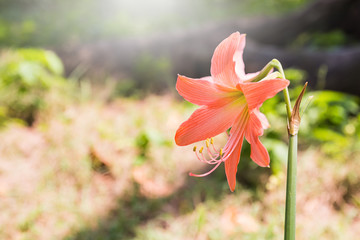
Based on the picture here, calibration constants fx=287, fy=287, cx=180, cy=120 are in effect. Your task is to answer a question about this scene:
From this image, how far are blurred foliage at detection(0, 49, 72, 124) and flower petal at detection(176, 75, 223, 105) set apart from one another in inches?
122

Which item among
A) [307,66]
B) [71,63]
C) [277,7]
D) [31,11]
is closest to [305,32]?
[307,66]

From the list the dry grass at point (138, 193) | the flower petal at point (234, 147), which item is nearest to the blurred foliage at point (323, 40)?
the dry grass at point (138, 193)

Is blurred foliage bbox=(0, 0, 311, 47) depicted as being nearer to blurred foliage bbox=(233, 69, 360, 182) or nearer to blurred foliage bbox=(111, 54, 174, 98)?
blurred foliage bbox=(111, 54, 174, 98)

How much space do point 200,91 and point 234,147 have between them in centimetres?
16

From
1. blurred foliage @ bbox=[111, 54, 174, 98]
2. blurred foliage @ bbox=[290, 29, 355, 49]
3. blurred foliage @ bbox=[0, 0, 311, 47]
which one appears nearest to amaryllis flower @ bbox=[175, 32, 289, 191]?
blurred foliage @ bbox=[111, 54, 174, 98]

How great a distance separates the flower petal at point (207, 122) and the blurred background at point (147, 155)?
1045mm

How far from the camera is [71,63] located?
5.15m

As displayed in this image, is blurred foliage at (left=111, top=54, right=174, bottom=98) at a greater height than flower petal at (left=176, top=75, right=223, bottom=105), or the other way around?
blurred foliage at (left=111, top=54, right=174, bottom=98)

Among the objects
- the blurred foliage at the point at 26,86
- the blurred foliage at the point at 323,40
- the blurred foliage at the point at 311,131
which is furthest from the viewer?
the blurred foliage at the point at 323,40

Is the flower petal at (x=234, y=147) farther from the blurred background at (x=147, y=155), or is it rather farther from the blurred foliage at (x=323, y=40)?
the blurred foliage at (x=323, y=40)

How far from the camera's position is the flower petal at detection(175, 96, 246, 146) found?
67 cm

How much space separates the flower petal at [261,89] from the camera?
0.55 m

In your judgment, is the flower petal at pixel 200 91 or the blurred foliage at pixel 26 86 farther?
the blurred foliage at pixel 26 86

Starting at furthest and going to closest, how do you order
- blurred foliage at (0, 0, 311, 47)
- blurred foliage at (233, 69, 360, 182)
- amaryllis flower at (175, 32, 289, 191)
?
blurred foliage at (0, 0, 311, 47) < blurred foliage at (233, 69, 360, 182) < amaryllis flower at (175, 32, 289, 191)
